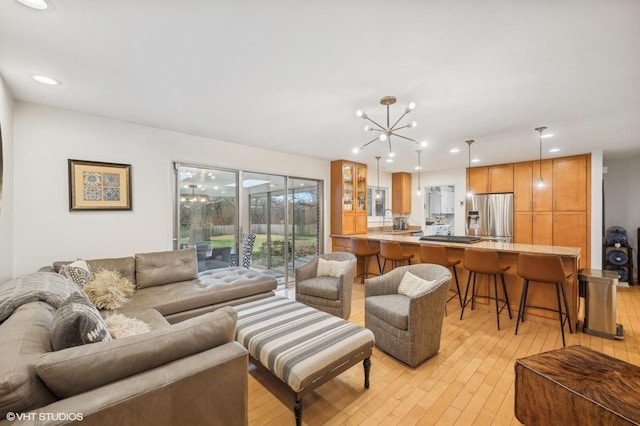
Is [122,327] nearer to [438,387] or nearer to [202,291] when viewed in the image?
[202,291]

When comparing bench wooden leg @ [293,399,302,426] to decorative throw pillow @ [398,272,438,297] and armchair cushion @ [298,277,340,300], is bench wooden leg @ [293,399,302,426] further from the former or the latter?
armchair cushion @ [298,277,340,300]

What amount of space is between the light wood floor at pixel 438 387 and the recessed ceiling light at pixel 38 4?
2.77 meters

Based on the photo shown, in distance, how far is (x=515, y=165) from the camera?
5.80 m

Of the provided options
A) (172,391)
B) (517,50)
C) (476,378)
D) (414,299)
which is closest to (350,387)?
(414,299)

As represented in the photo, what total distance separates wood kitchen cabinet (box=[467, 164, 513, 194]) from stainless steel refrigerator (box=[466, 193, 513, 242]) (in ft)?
0.47

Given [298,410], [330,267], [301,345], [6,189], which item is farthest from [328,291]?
[6,189]

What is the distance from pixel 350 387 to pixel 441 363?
95 cm

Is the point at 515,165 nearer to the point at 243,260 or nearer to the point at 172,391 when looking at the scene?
the point at 243,260

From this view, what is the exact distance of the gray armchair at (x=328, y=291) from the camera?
10.6ft

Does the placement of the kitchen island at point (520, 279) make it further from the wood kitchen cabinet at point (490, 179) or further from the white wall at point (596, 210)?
the wood kitchen cabinet at point (490, 179)

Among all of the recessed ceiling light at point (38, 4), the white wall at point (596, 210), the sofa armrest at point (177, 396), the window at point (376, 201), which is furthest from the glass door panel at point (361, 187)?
the recessed ceiling light at point (38, 4)

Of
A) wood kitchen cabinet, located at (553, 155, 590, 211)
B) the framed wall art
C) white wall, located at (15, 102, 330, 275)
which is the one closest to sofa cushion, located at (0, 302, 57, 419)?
white wall, located at (15, 102, 330, 275)

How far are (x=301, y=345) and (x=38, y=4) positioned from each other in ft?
8.38

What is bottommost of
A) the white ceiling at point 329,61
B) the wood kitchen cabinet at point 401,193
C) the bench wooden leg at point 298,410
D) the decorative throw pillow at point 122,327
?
the bench wooden leg at point 298,410
